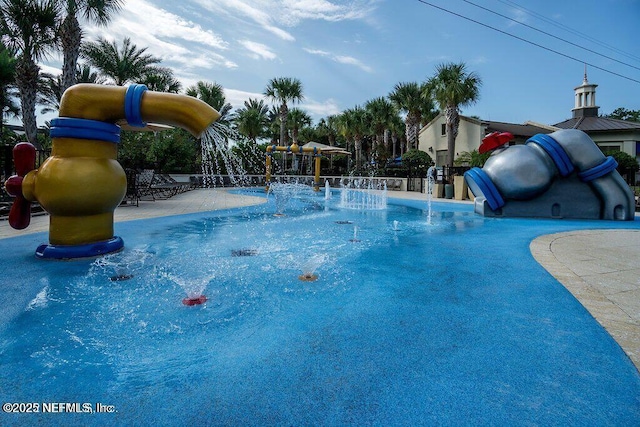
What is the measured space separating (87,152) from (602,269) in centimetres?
812

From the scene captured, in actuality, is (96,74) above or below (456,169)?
above

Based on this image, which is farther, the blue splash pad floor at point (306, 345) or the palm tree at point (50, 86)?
the palm tree at point (50, 86)

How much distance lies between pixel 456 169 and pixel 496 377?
20126 millimetres

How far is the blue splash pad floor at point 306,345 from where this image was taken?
221 cm

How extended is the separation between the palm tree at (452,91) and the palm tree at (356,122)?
1421 cm

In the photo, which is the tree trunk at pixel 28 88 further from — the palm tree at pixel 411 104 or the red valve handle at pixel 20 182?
the palm tree at pixel 411 104

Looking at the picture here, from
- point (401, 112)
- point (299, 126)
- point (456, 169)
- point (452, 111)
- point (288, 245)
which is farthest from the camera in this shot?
point (299, 126)

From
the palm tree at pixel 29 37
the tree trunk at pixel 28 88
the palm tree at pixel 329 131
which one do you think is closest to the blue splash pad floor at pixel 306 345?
the tree trunk at pixel 28 88

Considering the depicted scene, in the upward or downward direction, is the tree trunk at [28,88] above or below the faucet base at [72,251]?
above

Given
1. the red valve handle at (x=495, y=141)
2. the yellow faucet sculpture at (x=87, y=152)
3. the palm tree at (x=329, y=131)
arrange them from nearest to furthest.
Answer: the yellow faucet sculpture at (x=87, y=152) → the red valve handle at (x=495, y=141) → the palm tree at (x=329, y=131)

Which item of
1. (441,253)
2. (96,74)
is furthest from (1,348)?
(96,74)

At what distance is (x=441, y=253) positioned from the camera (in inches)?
264

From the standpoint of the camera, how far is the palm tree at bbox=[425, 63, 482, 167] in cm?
A: 2595

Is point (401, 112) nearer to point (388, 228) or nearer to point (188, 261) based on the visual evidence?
point (388, 228)
